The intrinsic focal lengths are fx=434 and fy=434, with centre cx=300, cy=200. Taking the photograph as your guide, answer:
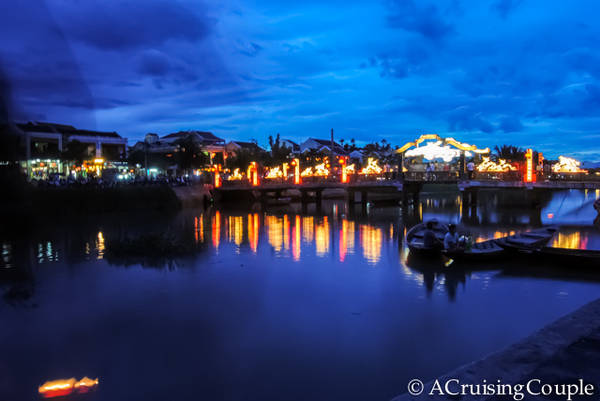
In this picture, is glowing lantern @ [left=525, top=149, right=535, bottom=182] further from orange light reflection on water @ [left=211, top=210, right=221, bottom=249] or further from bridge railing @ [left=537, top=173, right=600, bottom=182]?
orange light reflection on water @ [left=211, top=210, right=221, bottom=249]

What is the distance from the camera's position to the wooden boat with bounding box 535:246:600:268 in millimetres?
15586

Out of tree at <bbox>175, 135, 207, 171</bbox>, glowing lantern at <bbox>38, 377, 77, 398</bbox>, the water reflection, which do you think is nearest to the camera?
glowing lantern at <bbox>38, 377, 77, 398</bbox>

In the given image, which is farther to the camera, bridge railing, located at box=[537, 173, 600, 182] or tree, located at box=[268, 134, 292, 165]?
tree, located at box=[268, 134, 292, 165]

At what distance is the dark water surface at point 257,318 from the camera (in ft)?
29.0

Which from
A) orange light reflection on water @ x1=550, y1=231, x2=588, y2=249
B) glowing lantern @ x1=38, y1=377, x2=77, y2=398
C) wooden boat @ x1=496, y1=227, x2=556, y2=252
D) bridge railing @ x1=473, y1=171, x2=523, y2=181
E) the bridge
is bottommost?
glowing lantern @ x1=38, y1=377, x2=77, y2=398

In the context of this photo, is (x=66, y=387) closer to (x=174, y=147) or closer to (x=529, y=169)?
(x=529, y=169)

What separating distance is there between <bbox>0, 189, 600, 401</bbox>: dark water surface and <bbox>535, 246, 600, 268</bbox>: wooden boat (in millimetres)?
560

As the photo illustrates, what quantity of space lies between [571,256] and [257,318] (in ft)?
38.6

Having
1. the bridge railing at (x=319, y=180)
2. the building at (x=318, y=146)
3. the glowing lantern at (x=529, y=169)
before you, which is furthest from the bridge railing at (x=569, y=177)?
the building at (x=318, y=146)

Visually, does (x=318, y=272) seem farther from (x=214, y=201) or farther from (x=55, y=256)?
(x=214, y=201)

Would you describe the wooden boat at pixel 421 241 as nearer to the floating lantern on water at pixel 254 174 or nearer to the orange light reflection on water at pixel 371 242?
the orange light reflection on water at pixel 371 242

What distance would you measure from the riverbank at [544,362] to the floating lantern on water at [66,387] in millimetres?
6143

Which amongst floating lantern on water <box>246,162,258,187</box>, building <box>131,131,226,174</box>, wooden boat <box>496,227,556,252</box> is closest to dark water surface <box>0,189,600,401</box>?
wooden boat <box>496,227,556,252</box>

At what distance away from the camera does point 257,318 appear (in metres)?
12.3
